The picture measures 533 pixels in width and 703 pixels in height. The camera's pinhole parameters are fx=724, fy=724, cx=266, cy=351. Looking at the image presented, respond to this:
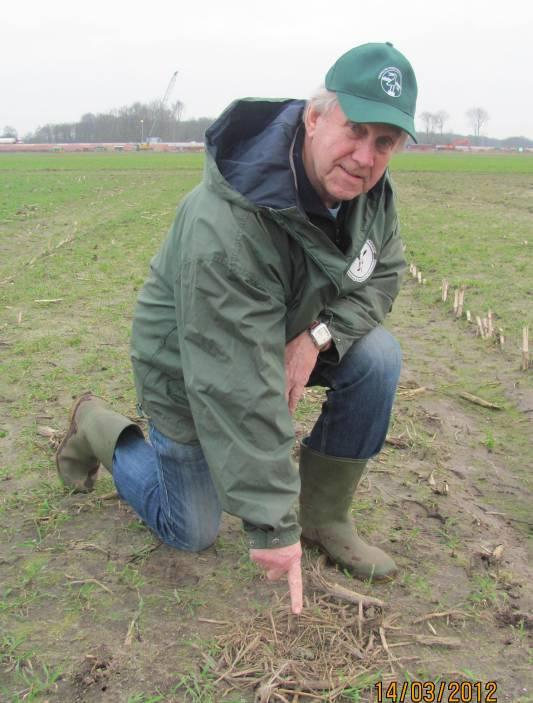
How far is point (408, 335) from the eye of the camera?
638 centimetres

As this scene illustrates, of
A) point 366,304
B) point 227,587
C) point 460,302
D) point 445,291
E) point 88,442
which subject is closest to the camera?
point 227,587

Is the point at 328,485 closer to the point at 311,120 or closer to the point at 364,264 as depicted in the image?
the point at 364,264

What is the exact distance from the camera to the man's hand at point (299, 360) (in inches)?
110

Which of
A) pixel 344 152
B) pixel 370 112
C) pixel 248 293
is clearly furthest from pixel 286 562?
pixel 370 112

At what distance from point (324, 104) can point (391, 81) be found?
0.24 m

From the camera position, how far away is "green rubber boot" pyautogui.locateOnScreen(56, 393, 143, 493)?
331 centimetres

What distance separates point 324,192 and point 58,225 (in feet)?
43.3

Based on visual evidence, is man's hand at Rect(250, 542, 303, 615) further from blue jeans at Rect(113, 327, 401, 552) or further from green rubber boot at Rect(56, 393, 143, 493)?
green rubber boot at Rect(56, 393, 143, 493)

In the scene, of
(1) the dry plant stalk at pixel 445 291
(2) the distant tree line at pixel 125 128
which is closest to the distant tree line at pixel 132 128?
(2) the distant tree line at pixel 125 128

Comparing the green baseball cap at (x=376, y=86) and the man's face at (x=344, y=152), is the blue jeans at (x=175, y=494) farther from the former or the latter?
the green baseball cap at (x=376, y=86)

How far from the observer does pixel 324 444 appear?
3096 mm

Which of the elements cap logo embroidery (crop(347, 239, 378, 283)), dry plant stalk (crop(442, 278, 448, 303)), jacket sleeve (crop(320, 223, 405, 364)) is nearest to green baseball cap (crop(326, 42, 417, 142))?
cap logo embroidery (crop(347, 239, 378, 283))

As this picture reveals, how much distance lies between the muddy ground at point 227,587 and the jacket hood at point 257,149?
155 cm

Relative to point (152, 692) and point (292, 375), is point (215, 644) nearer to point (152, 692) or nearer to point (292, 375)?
point (152, 692)
